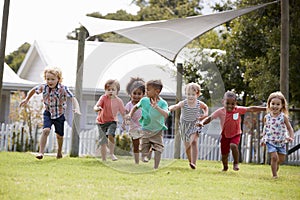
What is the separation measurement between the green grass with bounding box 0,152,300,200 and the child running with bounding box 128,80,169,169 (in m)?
0.26

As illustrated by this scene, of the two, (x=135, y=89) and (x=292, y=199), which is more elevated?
(x=135, y=89)

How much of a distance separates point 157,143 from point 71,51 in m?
13.0

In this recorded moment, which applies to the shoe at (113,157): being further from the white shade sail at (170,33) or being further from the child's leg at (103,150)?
the white shade sail at (170,33)

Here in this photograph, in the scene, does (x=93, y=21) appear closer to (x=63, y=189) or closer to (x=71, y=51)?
(x=63, y=189)

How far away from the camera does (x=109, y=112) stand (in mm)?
8641

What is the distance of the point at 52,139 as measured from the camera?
15250 millimetres

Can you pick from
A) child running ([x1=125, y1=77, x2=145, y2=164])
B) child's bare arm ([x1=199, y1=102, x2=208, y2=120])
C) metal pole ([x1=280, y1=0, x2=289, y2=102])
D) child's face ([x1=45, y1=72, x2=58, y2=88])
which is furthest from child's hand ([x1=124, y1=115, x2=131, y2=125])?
metal pole ([x1=280, y1=0, x2=289, y2=102])

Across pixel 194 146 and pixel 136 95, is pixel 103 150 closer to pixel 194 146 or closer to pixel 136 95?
pixel 136 95

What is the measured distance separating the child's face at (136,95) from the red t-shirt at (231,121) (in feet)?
3.65

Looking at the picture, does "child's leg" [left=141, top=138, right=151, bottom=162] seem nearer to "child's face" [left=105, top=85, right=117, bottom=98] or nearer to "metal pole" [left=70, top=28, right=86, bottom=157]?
"child's face" [left=105, top=85, right=117, bottom=98]

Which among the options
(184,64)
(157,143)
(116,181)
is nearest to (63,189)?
(116,181)

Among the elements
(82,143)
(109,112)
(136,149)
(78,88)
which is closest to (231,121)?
(136,149)

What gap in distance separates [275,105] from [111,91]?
216 centimetres

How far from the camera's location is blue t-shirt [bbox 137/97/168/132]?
305 inches
